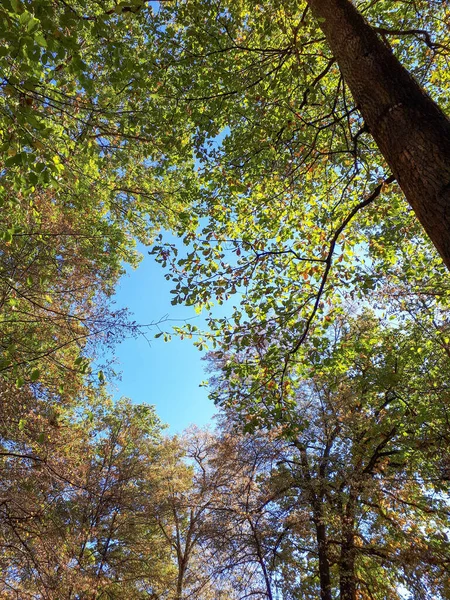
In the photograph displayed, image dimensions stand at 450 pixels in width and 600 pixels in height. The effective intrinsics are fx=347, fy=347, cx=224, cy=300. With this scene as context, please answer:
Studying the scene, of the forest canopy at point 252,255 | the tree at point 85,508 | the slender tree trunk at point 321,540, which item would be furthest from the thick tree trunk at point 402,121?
the slender tree trunk at point 321,540

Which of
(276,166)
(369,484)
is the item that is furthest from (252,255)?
(369,484)

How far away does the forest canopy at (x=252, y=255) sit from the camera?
127 inches

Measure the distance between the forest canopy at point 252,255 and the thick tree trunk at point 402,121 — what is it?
16 millimetres

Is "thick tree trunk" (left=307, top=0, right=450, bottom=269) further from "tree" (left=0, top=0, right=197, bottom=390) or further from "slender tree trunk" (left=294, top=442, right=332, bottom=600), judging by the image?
"slender tree trunk" (left=294, top=442, right=332, bottom=600)

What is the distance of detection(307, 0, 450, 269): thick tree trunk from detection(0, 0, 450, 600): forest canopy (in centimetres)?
2

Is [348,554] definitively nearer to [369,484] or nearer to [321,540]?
[321,540]

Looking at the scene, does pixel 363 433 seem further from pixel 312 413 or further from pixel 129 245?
pixel 129 245

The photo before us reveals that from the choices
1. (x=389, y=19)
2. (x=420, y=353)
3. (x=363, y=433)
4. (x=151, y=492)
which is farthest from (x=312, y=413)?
(x=389, y=19)

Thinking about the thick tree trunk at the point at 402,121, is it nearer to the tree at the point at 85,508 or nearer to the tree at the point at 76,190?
the tree at the point at 76,190

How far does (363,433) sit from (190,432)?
33.0ft

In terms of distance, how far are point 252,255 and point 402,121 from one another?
3.06m

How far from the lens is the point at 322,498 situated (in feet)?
29.8

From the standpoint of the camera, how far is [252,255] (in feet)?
17.1

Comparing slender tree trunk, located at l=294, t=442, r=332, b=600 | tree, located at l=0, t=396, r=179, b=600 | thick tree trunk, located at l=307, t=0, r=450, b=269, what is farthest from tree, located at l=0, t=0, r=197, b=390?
slender tree trunk, located at l=294, t=442, r=332, b=600
